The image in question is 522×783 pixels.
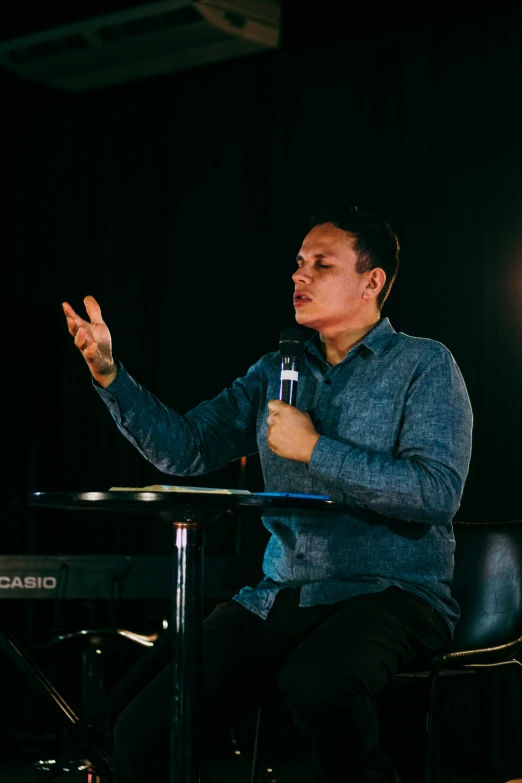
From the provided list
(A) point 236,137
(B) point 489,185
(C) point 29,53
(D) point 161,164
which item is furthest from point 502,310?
(C) point 29,53

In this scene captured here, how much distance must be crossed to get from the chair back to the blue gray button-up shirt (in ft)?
0.83

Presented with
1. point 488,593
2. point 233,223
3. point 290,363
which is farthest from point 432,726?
point 233,223

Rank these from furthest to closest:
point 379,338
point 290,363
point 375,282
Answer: point 375,282
point 379,338
point 290,363

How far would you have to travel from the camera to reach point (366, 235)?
230 cm

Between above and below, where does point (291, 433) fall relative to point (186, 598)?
above

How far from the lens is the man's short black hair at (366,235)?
2.29 metres

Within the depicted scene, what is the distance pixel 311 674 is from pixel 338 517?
1.26 ft

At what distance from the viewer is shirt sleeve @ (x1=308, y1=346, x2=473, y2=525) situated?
181 centimetres

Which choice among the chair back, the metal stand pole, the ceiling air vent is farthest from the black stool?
the ceiling air vent

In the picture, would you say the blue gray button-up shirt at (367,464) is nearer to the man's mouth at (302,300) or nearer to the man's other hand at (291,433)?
the man's other hand at (291,433)

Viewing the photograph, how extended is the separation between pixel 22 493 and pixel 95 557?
1.64 meters

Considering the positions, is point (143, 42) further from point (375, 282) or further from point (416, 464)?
point (416, 464)

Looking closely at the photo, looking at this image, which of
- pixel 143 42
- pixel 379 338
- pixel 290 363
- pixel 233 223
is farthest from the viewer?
pixel 233 223

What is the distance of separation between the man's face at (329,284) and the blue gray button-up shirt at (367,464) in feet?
0.29
